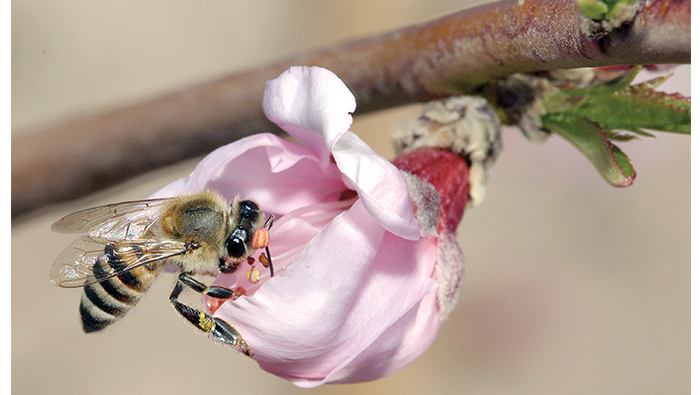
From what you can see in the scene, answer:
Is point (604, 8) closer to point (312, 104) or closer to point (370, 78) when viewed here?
point (312, 104)

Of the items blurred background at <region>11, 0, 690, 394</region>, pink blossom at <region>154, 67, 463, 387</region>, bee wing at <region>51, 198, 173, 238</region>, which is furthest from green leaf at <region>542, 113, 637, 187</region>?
blurred background at <region>11, 0, 690, 394</region>

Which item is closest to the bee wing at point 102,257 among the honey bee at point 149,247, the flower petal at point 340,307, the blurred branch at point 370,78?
the honey bee at point 149,247

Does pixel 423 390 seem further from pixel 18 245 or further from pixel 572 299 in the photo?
pixel 18 245

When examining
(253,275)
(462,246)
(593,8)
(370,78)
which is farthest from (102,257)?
(462,246)

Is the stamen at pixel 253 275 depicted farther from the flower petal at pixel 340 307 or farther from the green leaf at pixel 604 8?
the green leaf at pixel 604 8
